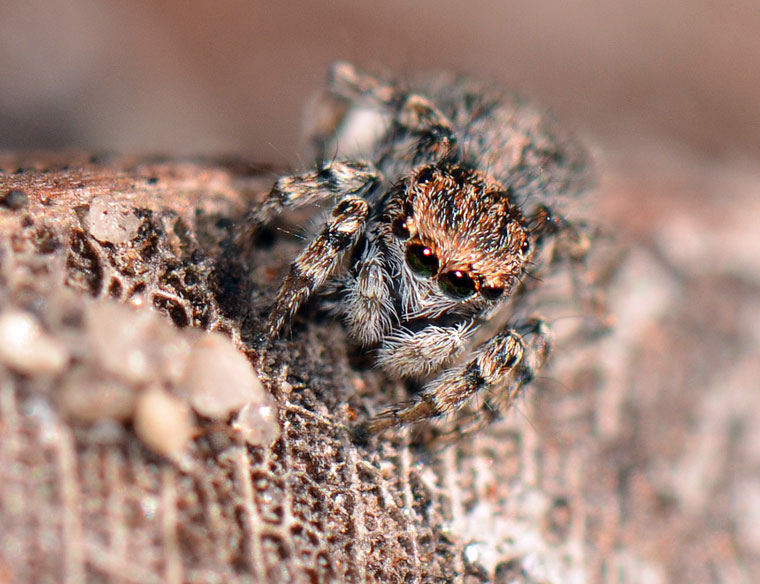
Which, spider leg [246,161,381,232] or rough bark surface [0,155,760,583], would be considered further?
spider leg [246,161,381,232]

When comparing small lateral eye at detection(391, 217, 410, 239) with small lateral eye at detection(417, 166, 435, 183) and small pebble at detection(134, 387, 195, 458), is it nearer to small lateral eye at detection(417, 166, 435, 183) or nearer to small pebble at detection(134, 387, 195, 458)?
small lateral eye at detection(417, 166, 435, 183)

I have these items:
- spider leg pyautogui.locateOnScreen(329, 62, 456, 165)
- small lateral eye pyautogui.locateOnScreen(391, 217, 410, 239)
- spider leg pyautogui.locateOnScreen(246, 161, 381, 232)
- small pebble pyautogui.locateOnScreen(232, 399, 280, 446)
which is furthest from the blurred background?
small pebble pyautogui.locateOnScreen(232, 399, 280, 446)

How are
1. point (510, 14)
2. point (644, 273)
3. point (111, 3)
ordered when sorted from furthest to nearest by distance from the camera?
point (510, 14), point (111, 3), point (644, 273)

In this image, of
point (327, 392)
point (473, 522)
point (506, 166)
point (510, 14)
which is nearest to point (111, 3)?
point (510, 14)

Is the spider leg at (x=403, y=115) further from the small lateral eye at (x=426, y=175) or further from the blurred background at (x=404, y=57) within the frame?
the blurred background at (x=404, y=57)

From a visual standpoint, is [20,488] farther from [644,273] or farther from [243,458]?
[644,273]

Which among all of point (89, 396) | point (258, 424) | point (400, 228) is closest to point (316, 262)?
point (400, 228)

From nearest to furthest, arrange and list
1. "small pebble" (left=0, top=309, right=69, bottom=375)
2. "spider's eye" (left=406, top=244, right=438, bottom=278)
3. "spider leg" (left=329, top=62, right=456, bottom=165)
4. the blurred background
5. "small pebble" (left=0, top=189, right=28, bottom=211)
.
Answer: "small pebble" (left=0, top=309, right=69, bottom=375), "small pebble" (left=0, top=189, right=28, bottom=211), "spider's eye" (left=406, top=244, right=438, bottom=278), "spider leg" (left=329, top=62, right=456, bottom=165), the blurred background
